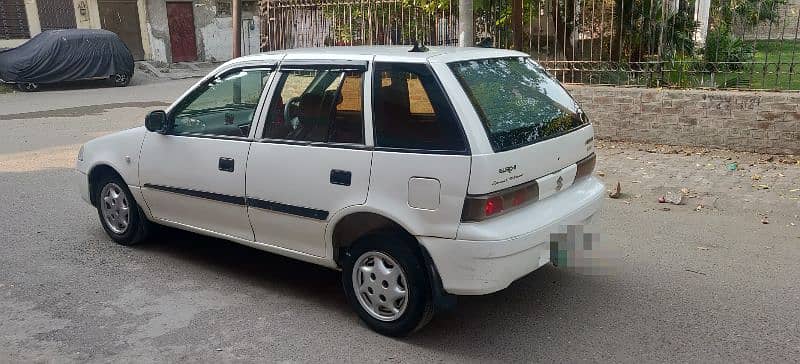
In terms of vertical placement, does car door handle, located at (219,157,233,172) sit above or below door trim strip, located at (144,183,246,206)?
above

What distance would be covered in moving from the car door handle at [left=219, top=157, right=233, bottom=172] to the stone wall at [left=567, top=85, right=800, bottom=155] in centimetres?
589

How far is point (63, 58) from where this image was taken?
18.0 metres

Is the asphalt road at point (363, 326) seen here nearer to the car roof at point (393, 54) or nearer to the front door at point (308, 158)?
the front door at point (308, 158)

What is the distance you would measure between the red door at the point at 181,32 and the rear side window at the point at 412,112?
22708 mm

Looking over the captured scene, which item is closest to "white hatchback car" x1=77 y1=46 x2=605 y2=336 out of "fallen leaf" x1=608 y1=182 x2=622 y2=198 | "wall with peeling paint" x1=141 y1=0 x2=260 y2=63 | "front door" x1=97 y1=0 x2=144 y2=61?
"fallen leaf" x1=608 y1=182 x2=622 y2=198

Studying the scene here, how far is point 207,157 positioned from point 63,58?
53.8 feet

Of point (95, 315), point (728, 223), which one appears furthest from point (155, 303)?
point (728, 223)

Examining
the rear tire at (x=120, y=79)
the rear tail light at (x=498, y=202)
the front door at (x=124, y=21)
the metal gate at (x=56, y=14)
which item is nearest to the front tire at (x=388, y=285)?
the rear tail light at (x=498, y=202)

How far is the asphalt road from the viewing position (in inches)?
137

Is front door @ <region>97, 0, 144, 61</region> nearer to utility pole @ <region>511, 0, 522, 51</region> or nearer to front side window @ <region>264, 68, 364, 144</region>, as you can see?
utility pole @ <region>511, 0, 522, 51</region>

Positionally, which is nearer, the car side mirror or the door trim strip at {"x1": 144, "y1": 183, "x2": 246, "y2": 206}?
the door trim strip at {"x1": 144, "y1": 183, "x2": 246, "y2": 206}

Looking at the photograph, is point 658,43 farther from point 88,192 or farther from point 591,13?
point 88,192

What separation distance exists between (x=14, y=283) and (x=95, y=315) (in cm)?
99

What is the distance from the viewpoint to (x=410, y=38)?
10391 mm
